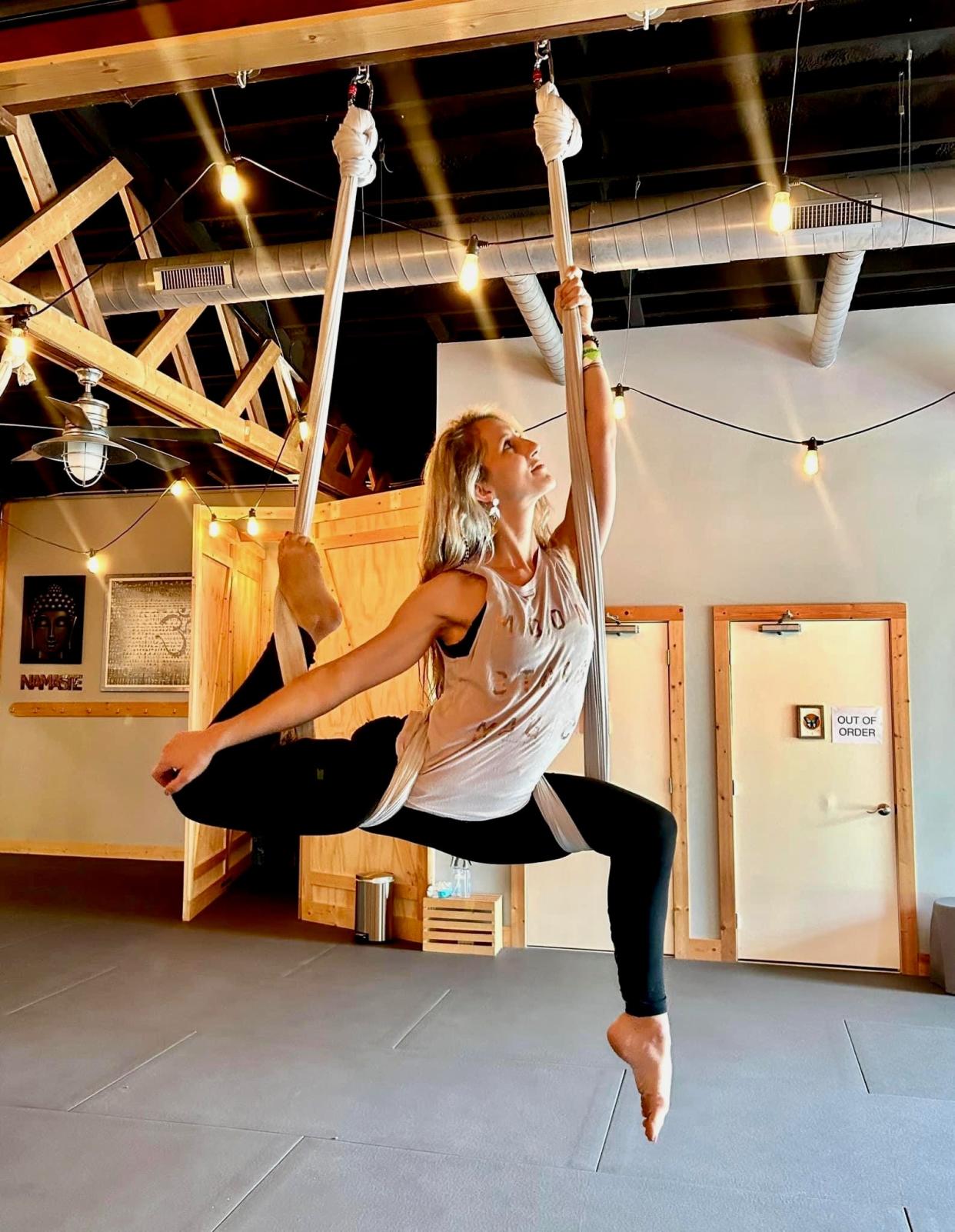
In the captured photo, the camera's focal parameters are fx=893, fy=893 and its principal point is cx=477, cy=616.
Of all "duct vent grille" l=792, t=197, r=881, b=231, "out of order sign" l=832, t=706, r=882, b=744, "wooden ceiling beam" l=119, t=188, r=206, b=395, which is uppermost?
"wooden ceiling beam" l=119, t=188, r=206, b=395

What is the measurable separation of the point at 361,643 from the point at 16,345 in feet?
8.81

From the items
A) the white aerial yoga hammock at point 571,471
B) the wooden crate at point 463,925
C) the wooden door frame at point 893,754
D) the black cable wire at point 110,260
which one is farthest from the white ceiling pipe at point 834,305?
the wooden crate at point 463,925

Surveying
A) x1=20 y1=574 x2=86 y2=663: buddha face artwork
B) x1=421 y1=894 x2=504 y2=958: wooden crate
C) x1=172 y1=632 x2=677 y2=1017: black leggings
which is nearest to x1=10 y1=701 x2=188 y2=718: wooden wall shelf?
x1=20 y1=574 x2=86 y2=663: buddha face artwork

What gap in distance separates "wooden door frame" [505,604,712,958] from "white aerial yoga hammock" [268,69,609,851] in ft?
11.9

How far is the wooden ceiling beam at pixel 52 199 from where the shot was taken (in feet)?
12.6

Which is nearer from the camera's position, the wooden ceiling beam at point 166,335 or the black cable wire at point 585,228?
the black cable wire at point 585,228

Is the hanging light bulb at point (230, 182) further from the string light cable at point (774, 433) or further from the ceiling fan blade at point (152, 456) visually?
the string light cable at point (774, 433)

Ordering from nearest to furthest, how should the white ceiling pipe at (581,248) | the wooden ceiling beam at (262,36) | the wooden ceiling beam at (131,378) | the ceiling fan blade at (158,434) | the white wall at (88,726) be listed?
the wooden ceiling beam at (262,36) → the ceiling fan blade at (158,434) → the white ceiling pipe at (581,248) → the wooden ceiling beam at (131,378) → the white wall at (88,726)

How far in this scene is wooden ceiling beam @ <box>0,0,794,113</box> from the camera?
212 centimetres

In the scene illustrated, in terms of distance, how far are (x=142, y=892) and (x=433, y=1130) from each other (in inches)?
184

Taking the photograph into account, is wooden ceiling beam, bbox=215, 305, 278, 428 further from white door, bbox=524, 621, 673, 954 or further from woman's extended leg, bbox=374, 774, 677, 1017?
woman's extended leg, bbox=374, 774, 677, 1017

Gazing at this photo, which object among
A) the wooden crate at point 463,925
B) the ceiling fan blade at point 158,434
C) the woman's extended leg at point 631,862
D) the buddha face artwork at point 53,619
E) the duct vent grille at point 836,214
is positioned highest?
the duct vent grille at point 836,214

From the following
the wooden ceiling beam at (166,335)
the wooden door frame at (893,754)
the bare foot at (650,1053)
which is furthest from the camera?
the wooden door frame at (893,754)

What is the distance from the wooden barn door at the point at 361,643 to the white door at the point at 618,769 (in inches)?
30.6
